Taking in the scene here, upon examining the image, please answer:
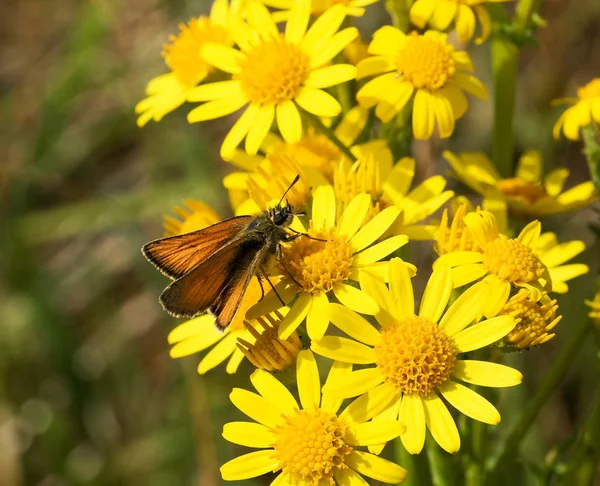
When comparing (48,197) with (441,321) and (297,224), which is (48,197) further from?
(441,321)

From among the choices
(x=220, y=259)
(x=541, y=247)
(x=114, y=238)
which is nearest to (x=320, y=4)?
(x=220, y=259)

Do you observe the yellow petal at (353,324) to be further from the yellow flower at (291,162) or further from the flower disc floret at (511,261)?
the yellow flower at (291,162)

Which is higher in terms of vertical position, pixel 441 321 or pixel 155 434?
pixel 155 434

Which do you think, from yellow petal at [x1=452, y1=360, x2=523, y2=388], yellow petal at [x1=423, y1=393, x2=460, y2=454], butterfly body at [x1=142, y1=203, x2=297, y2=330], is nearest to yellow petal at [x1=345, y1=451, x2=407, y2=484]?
yellow petal at [x1=423, y1=393, x2=460, y2=454]

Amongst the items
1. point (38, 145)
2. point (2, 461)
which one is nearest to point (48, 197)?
point (38, 145)

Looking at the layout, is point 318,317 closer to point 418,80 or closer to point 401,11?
point 418,80
